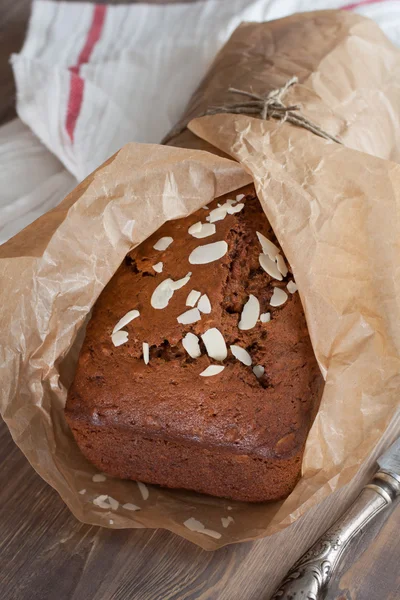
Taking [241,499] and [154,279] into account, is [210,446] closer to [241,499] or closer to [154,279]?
[241,499]

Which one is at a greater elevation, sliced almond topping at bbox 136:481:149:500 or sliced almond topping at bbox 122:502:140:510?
sliced almond topping at bbox 122:502:140:510

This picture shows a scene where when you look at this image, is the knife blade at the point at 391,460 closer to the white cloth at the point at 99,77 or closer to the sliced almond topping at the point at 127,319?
the sliced almond topping at the point at 127,319

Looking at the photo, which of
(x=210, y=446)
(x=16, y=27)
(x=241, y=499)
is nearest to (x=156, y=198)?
(x=210, y=446)

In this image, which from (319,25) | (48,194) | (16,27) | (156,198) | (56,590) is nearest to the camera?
(56,590)

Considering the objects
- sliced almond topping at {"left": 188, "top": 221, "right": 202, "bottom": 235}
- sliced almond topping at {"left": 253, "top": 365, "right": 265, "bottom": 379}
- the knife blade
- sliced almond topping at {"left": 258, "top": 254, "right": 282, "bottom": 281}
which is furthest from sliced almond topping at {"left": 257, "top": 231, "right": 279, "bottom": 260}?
the knife blade

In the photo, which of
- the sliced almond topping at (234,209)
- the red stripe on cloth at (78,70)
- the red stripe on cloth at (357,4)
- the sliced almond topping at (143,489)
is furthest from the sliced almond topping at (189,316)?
the red stripe on cloth at (357,4)

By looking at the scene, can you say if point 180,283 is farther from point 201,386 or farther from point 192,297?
point 201,386

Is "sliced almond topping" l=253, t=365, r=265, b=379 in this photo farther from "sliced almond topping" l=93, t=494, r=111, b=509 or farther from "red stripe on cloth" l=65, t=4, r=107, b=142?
"red stripe on cloth" l=65, t=4, r=107, b=142
